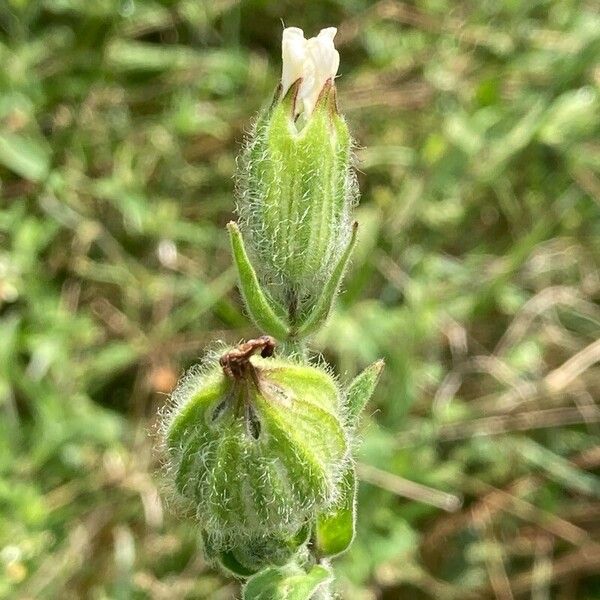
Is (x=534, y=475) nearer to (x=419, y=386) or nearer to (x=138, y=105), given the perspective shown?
(x=419, y=386)

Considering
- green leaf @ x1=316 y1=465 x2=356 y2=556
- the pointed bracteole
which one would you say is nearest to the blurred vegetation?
green leaf @ x1=316 y1=465 x2=356 y2=556

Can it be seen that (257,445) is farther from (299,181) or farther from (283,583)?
(299,181)

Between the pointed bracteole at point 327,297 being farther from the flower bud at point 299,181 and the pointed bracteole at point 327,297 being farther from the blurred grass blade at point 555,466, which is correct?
the blurred grass blade at point 555,466

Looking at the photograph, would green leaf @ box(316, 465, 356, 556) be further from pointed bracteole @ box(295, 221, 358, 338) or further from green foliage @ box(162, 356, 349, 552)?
pointed bracteole @ box(295, 221, 358, 338)

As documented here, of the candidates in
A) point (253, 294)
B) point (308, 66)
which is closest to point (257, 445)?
point (253, 294)

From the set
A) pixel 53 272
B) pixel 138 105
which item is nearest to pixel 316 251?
pixel 53 272

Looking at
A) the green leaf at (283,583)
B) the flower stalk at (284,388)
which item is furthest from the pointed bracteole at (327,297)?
the green leaf at (283,583)
